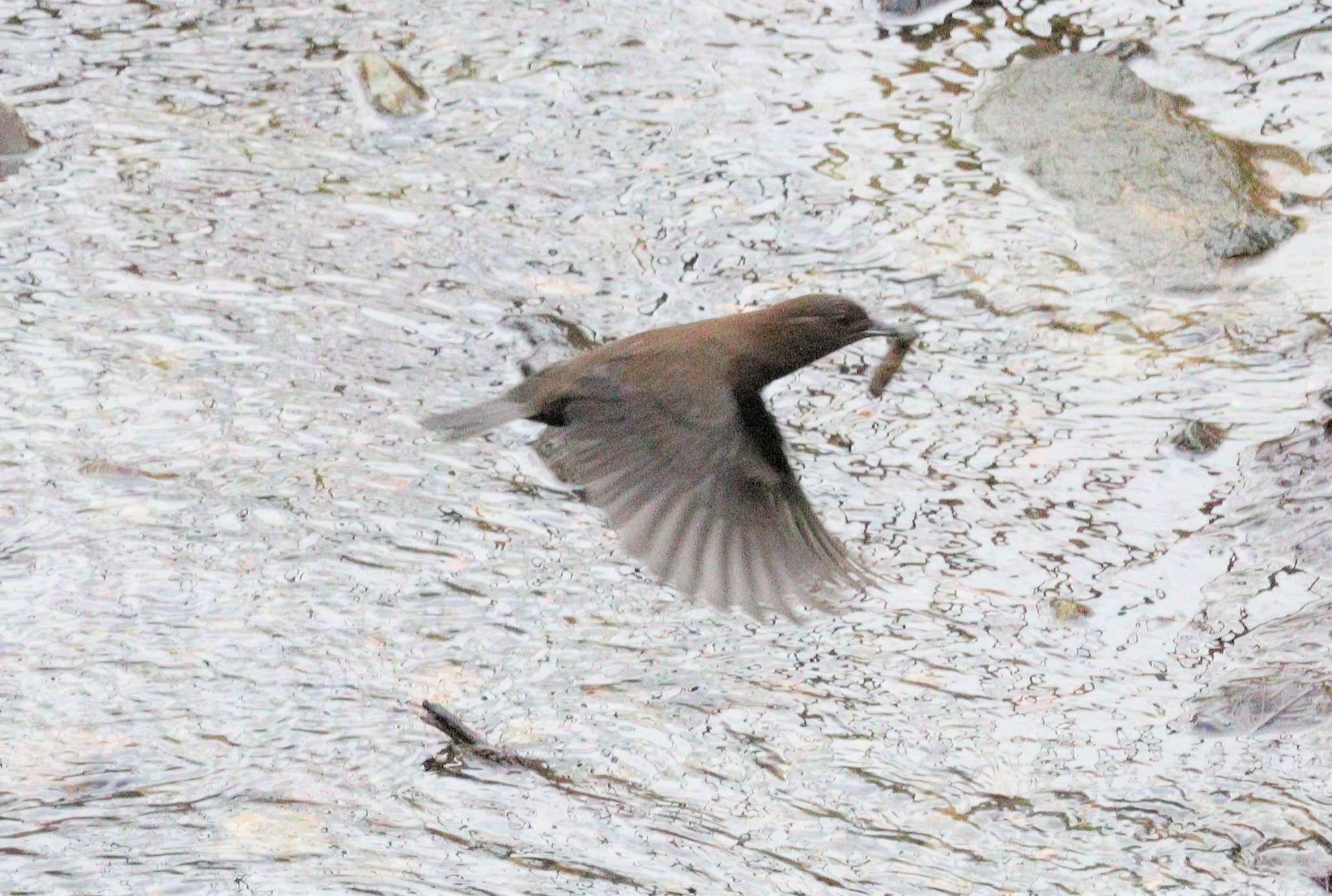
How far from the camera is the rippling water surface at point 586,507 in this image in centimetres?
409

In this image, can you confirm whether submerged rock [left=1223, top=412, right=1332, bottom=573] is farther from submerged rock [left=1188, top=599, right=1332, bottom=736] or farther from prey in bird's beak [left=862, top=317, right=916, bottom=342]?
prey in bird's beak [left=862, top=317, right=916, bottom=342]

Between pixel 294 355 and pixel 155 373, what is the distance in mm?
412

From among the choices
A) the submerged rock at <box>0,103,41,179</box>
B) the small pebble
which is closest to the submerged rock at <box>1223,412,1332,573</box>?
the small pebble

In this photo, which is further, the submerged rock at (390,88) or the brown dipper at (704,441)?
the submerged rock at (390,88)

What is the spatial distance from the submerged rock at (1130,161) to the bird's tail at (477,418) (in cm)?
238

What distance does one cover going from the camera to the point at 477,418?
489 cm

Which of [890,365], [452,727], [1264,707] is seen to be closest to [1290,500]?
[1264,707]

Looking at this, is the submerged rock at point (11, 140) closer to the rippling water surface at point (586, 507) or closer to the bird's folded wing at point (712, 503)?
the rippling water surface at point (586, 507)

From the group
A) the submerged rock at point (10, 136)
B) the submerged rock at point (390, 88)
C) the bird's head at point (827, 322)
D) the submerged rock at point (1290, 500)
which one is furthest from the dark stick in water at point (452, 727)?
the submerged rock at point (10, 136)

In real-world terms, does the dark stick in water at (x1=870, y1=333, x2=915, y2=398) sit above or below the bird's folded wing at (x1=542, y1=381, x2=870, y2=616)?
below

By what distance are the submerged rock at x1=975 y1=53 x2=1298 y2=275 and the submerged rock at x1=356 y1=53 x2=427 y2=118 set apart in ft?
6.83

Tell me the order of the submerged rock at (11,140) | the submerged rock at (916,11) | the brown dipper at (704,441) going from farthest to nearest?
the submerged rock at (916,11), the submerged rock at (11,140), the brown dipper at (704,441)

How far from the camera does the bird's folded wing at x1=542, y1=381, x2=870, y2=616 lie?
416 centimetres

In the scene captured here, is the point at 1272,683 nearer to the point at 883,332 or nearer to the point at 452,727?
the point at 883,332
